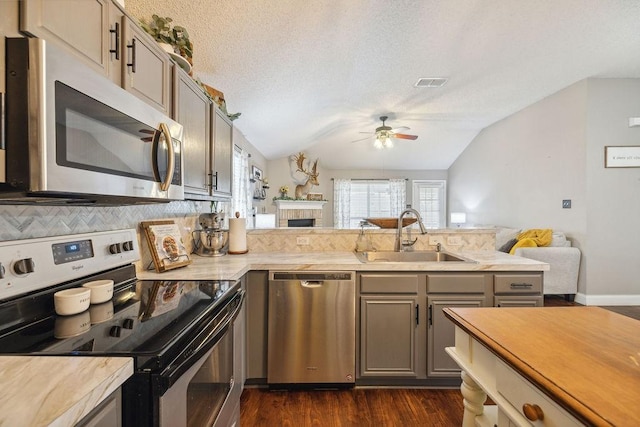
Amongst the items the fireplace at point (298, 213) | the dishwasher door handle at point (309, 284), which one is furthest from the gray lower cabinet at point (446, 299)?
the fireplace at point (298, 213)

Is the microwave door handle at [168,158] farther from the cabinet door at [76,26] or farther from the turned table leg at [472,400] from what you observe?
the turned table leg at [472,400]

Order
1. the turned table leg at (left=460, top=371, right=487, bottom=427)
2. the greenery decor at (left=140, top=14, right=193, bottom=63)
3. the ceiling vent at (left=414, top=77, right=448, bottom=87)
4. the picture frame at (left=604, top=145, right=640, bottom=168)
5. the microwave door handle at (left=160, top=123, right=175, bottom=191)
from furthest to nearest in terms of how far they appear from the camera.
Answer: the picture frame at (left=604, top=145, right=640, bottom=168)
the ceiling vent at (left=414, top=77, right=448, bottom=87)
the greenery decor at (left=140, top=14, right=193, bottom=63)
the microwave door handle at (left=160, top=123, right=175, bottom=191)
the turned table leg at (left=460, top=371, right=487, bottom=427)

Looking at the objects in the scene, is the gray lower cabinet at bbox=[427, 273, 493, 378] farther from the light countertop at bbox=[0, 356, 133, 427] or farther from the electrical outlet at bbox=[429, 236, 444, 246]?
the light countertop at bbox=[0, 356, 133, 427]

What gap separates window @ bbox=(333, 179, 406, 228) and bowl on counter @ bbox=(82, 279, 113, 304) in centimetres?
685

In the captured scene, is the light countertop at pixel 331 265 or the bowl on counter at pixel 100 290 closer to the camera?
the bowl on counter at pixel 100 290

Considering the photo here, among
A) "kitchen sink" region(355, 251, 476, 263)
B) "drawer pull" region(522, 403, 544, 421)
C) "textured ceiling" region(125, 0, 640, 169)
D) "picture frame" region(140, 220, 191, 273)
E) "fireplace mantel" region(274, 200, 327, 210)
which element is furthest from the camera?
"fireplace mantel" region(274, 200, 327, 210)

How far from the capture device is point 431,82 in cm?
357

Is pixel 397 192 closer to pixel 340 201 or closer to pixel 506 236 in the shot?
pixel 340 201

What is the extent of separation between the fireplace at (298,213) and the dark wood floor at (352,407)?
4568mm

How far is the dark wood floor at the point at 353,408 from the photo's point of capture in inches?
Result: 66.9

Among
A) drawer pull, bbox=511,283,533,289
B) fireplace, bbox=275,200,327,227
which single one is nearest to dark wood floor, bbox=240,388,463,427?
drawer pull, bbox=511,283,533,289

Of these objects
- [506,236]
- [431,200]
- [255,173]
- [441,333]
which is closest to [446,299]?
[441,333]

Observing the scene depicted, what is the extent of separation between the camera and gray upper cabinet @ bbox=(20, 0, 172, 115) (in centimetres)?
72

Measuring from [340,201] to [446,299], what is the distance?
19.7ft
